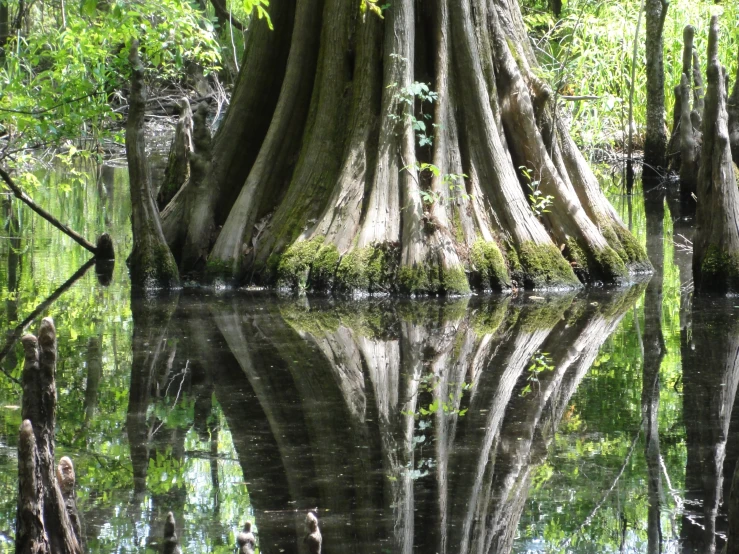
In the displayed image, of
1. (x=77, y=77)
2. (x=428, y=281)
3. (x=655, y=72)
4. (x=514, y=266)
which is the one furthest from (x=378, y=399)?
(x=655, y=72)

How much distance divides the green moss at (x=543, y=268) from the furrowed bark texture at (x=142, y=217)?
3409mm

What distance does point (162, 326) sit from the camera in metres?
8.41

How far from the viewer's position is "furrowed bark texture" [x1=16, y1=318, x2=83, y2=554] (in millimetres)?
3049

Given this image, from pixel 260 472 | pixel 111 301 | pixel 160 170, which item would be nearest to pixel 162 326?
pixel 111 301

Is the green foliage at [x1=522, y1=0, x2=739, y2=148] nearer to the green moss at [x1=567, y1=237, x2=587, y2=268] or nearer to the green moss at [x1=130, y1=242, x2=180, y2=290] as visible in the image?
the green moss at [x1=567, y1=237, x2=587, y2=268]

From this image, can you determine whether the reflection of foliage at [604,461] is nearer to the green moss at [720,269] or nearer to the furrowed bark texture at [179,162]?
the green moss at [720,269]

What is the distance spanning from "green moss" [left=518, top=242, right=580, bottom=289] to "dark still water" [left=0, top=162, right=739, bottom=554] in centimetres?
33

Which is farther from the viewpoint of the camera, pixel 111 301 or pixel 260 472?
pixel 111 301

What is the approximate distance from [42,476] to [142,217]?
23.5 feet

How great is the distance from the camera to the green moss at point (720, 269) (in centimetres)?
955

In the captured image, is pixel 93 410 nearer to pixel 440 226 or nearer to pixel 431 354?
pixel 431 354

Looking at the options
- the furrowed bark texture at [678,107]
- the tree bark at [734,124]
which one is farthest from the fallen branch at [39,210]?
the furrowed bark texture at [678,107]

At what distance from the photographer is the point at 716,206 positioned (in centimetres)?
949

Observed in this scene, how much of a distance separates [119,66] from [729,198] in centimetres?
597
